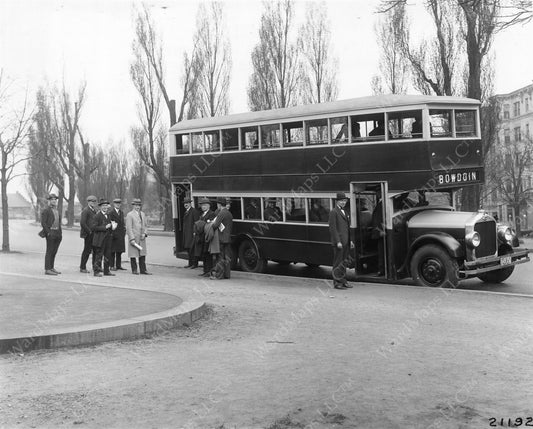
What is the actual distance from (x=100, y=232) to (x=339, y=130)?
5.80m

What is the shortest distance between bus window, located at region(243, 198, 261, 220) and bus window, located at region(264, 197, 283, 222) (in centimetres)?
25

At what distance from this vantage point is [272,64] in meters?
32.2

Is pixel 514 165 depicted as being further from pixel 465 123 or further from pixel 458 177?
pixel 458 177

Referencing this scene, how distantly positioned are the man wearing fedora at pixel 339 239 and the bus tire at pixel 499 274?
293 centimetres

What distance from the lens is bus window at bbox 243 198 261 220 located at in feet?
51.5

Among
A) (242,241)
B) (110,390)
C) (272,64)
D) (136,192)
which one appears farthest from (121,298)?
(136,192)

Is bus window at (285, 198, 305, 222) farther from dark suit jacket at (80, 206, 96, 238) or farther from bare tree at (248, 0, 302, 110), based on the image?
bare tree at (248, 0, 302, 110)

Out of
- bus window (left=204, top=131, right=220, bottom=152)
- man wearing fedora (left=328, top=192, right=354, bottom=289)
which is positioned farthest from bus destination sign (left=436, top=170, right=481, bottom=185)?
bus window (left=204, top=131, right=220, bottom=152)

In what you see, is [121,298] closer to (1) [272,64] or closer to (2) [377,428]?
(2) [377,428]

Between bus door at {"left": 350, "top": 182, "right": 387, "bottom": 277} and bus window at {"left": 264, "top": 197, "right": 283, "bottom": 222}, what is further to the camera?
bus window at {"left": 264, "top": 197, "right": 283, "bottom": 222}

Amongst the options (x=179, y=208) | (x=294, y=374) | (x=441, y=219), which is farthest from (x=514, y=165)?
(x=294, y=374)

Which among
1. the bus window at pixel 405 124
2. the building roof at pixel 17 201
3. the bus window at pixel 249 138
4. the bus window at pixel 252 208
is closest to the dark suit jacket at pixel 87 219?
the bus window at pixel 252 208

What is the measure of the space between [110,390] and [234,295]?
6128 millimetres

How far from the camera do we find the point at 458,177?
13008 mm
